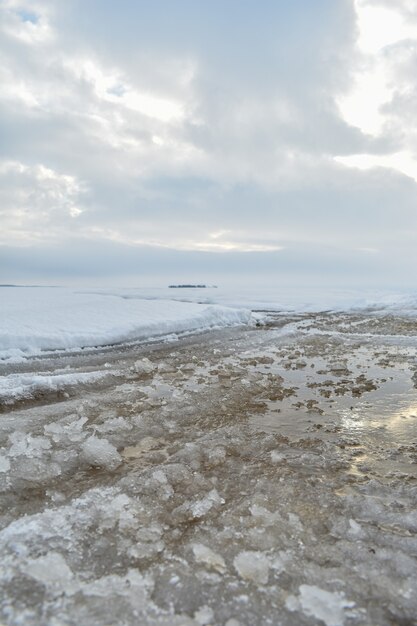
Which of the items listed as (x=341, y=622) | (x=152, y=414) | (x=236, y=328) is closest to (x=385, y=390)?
(x=152, y=414)

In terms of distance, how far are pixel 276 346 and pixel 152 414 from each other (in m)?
7.74

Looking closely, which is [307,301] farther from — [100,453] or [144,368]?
[100,453]

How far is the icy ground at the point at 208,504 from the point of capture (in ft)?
7.88

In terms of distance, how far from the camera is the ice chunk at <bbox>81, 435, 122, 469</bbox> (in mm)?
4409

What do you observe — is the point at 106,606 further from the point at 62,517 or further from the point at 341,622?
the point at 341,622

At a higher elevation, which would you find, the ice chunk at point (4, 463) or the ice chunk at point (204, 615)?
the ice chunk at point (204, 615)

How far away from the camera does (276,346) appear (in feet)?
42.6

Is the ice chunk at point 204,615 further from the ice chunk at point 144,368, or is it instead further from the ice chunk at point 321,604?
the ice chunk at point 144,368

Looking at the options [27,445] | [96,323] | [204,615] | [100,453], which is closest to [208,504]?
[204,615]

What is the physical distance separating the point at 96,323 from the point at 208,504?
12.9 m

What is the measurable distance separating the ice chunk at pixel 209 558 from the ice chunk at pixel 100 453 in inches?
68.3

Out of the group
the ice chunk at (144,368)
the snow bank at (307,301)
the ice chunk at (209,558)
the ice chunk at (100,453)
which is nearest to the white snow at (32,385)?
the ice chunk at (144,368)

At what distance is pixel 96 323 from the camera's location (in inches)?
612

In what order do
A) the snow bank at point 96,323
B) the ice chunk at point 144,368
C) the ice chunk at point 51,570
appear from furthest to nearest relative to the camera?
1. the snow bank at point 96,323
2. the ice chunk at point 144,368
3. the ice chunk at point 51,570
